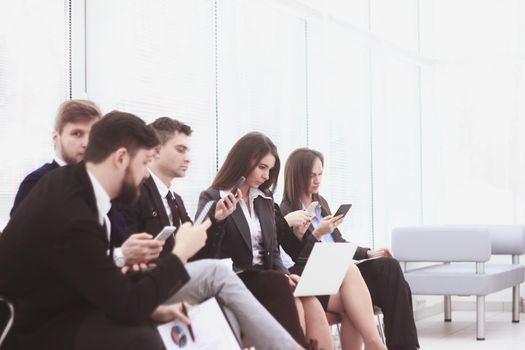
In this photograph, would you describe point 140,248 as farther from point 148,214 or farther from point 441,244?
point 441,244

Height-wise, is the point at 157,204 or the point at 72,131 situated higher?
the point at 72,131

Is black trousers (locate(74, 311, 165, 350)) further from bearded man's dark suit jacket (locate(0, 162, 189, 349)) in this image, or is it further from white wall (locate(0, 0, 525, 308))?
white wall (locate(0, 0, 525, 308))

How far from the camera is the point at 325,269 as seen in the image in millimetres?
4023

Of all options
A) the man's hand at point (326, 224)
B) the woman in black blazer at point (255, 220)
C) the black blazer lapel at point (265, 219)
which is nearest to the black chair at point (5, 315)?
the woman in black blazer at point (255, 220)

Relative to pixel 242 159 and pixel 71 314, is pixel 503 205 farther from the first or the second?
pixel 71 314

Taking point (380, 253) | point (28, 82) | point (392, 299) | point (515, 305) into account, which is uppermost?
point (28, 82)

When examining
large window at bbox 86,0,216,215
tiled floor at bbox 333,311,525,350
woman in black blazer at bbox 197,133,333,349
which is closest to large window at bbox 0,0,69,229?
large window at bbox 86,0,216,215

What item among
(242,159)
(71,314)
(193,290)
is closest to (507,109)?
(242,159)

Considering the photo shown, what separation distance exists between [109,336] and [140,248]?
1.47 ft

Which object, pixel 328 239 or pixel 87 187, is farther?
pixel 328 239

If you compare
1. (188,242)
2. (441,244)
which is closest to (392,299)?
(441,244)

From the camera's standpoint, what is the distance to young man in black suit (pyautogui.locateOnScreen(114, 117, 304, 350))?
3.00m

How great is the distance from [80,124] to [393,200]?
203 inches

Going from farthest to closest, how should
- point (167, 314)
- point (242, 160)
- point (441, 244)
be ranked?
point (441, 244)
point (242, 160)
point (167, 314)
